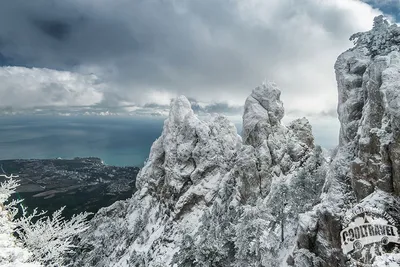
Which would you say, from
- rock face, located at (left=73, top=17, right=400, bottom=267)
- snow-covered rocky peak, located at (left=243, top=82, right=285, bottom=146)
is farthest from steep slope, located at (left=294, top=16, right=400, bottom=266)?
snow-covered rocky peak, located at (left=243, top=82, right=285, bottom=146)

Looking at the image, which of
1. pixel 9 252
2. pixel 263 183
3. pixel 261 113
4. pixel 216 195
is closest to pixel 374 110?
pixel 9 252

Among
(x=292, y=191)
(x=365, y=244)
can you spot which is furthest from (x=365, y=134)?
(x=292, y=191)

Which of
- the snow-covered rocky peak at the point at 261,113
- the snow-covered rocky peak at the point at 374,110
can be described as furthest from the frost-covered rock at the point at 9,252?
the snow-covered rocky peak at the point at 261,113

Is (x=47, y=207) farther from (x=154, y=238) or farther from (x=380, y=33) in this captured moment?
(x=380, y=33)

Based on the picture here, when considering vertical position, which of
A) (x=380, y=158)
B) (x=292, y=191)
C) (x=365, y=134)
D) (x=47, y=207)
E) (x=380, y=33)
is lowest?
(x=47, y=207)

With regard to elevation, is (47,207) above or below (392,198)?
below

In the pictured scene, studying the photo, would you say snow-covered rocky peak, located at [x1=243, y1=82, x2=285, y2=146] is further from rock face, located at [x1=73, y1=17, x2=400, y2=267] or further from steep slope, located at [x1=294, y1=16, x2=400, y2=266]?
steep slope, located at [x1=294, y1=16, x2=400, y2=266]
